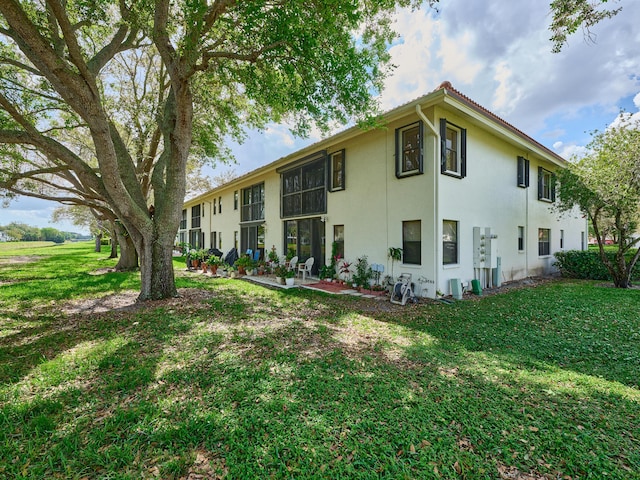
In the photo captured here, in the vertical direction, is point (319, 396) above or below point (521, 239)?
below

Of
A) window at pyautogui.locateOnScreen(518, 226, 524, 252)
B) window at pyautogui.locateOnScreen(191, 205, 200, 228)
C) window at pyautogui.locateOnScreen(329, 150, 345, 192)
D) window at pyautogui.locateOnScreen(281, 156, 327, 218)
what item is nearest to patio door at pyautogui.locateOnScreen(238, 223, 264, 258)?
window at pyautogui.locateOnScreen(281, 156, 327, 218)

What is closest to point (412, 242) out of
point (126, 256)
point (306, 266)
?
point (306, 266)

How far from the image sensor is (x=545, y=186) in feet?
43.4

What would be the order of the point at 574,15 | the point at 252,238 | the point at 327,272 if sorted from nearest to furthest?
the point at 574,15, the point at 327,272, the point at 252,238

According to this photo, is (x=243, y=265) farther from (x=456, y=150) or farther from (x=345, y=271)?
(x=456, y=150)

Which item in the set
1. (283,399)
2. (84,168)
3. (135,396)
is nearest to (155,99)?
(84,168)

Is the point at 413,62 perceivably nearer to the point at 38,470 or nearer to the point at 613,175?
the point at 613,175

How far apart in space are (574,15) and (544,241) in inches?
439

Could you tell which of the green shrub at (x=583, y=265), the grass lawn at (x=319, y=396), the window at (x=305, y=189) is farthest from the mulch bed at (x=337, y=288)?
the green shrub at (x=583, y=265)

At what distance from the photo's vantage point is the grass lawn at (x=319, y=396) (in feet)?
7.19

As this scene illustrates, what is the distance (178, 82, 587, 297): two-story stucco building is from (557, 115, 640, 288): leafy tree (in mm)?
1761

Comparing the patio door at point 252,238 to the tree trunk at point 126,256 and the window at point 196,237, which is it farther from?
the window at point 196,237

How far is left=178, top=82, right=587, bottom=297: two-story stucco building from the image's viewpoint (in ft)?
26.0

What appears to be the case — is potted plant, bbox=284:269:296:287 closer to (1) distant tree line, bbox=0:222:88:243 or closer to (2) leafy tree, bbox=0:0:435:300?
(2) leafy tree, bbox=0:0:435:300
